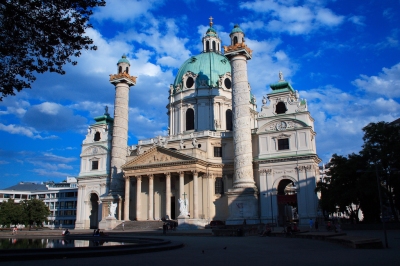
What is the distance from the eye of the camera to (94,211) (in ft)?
198

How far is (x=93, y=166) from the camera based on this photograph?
60.8 metres

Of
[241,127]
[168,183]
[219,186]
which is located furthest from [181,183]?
[241,127]

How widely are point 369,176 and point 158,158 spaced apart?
86.9 feet

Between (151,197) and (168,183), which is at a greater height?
(168,183)

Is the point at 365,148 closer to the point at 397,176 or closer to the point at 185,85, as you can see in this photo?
the point at 397,176

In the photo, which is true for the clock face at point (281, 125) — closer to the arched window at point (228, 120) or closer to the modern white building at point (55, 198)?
the arched window at point (228, 120)

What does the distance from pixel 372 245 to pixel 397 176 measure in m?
22.0

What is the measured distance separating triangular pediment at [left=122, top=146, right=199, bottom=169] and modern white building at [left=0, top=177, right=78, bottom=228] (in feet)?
124

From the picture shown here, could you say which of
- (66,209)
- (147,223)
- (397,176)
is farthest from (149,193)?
(66,209)

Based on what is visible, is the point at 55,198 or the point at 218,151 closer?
the point at 218,151

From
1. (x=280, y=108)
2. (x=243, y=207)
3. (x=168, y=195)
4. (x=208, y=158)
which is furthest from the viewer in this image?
(x=208, y=158)

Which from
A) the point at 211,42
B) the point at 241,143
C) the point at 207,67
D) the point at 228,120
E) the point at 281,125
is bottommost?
the point at 241,143

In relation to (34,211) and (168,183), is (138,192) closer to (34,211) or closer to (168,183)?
(168,183)

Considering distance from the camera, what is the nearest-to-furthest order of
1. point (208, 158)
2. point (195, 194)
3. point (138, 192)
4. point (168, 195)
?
point (195, 194) < point (168, 195) < point (138, 192) < point (208, 158)
